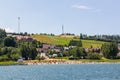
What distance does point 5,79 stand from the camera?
9975cm

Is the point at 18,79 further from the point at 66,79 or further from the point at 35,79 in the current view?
the point at 66,79

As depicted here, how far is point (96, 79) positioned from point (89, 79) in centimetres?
167

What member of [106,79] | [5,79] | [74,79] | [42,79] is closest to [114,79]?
[106,79]

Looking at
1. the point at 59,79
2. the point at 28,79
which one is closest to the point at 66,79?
the point at 59,79

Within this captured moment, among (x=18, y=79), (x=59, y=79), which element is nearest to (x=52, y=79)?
(x=59, y=79)

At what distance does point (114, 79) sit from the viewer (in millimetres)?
94500

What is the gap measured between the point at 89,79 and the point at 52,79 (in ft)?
27.4

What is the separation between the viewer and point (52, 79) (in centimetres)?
9775

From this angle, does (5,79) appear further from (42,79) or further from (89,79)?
(89,79)

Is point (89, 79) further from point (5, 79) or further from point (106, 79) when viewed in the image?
point (5, 79)

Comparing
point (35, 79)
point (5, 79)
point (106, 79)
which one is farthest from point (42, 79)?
point (106, 79)

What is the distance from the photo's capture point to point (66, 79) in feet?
320

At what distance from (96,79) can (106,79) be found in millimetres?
2182

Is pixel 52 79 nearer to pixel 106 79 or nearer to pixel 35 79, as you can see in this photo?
pixel 35 79
